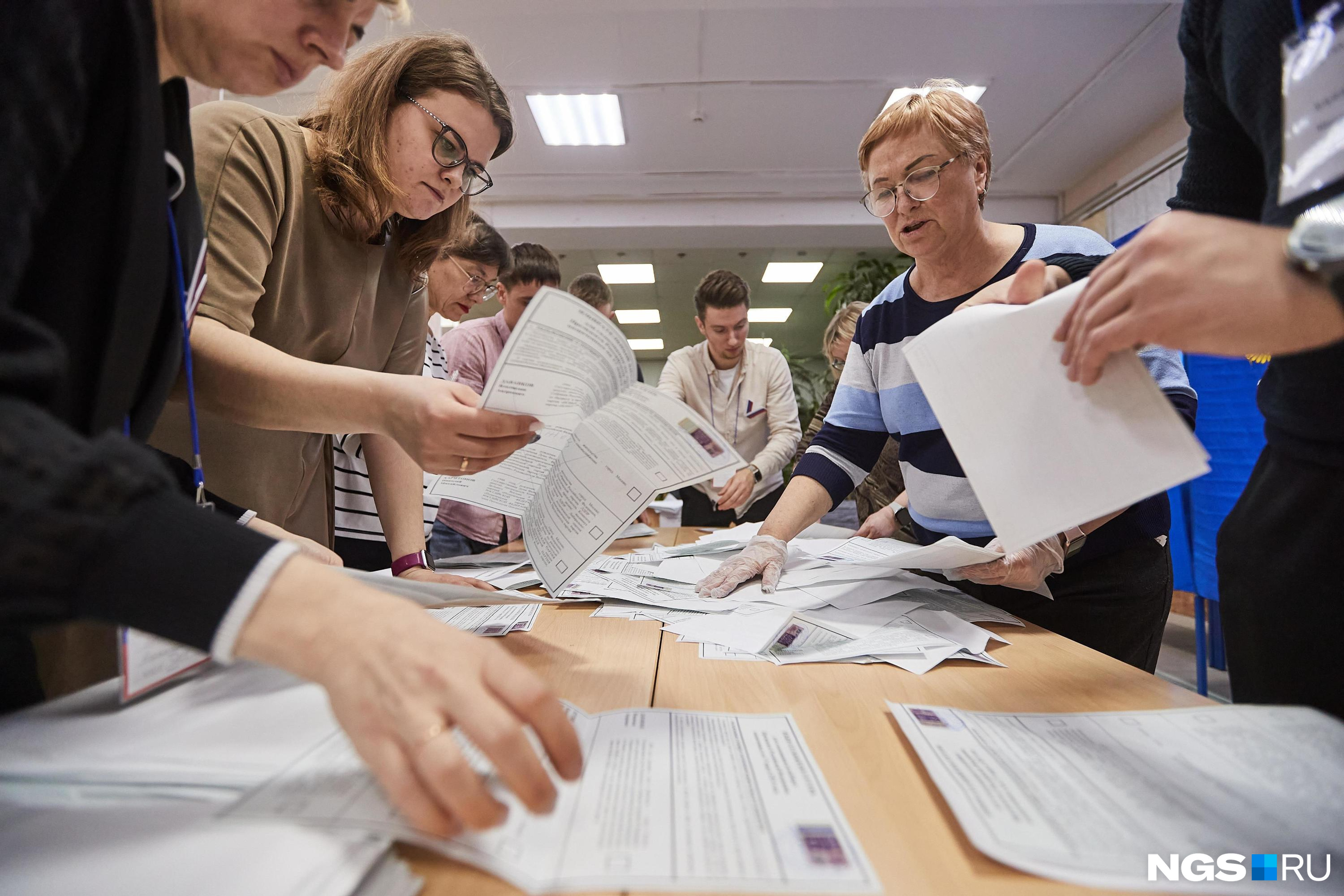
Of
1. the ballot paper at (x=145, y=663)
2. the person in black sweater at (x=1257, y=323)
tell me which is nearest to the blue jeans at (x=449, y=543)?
the ballot paper at (x=145, y=663)

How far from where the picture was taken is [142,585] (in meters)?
0.34

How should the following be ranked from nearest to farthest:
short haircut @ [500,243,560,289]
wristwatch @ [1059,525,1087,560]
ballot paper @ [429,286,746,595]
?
ballot paper @ [429,286,746,595], wristwatch @ [1059,525,1087,560], short haircut @ [500,243,560,289]

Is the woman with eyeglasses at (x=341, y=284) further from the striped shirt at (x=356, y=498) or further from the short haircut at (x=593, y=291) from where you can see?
the short haircut at (x=593, y=291)

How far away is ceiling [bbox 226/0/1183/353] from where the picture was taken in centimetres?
342

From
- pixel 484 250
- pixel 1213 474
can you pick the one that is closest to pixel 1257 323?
pixel 484 250

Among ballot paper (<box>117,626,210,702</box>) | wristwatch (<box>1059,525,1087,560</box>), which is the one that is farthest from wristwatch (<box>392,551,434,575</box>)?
wristwatch (<box>1059,525,1087,560</box>)

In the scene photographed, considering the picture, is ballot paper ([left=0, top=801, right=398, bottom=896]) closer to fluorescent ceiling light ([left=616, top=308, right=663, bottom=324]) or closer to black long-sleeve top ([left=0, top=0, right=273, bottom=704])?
black long-sleeve top ([left=0, top=0, right=273, bottom=704])

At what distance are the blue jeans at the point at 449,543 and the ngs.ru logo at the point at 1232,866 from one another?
5.79 feet

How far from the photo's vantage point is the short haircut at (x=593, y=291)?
2816 millimetres

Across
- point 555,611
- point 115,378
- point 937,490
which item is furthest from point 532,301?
point 937,490

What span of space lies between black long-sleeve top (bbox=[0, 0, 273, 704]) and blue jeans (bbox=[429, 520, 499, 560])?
141cm

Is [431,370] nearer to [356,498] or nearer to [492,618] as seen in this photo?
[356,498]

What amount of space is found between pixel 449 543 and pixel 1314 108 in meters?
1.95

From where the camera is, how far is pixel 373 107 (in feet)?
3.51
